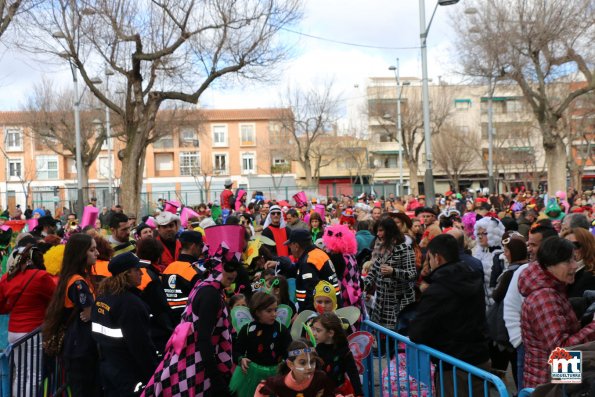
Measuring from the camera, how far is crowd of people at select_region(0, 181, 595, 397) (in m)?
4.35

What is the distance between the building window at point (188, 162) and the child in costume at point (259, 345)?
6180 centimetres

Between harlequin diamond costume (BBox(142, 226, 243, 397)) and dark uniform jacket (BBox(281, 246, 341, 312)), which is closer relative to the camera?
harlequin diamond costume (BBox(142, 226, 243, 397))

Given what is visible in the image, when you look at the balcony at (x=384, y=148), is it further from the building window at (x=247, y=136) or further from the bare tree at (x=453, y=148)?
the building window at (x=247, y=136)

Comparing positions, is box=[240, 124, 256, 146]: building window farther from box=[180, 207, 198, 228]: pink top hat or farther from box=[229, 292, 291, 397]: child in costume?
box=[229, 292, 291, 397]: child in costume

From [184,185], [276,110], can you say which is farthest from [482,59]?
[184,185]

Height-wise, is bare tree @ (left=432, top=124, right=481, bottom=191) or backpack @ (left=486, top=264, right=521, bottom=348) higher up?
bare tree @ (left=432, top=124, right=481, bottom=191)

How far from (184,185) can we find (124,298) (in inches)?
2398

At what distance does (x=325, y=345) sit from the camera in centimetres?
493

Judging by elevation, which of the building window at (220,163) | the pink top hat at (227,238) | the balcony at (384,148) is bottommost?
the pink top hat at (227,238)

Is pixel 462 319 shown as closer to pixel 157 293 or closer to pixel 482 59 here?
pixel 157 293

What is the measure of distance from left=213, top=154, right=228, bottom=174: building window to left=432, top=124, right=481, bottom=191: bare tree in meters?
22.1

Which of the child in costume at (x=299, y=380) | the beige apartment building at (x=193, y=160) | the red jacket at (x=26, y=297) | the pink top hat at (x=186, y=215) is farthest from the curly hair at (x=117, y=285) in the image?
the beige apartment building at (x=193, y=160)

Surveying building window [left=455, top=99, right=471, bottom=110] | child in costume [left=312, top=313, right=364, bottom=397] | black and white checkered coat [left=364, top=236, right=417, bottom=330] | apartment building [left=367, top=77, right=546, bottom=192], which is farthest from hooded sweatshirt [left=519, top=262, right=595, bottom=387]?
building window [left=455, top=99, right=471, bottom=110]

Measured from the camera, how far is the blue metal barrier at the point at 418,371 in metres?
4.15
